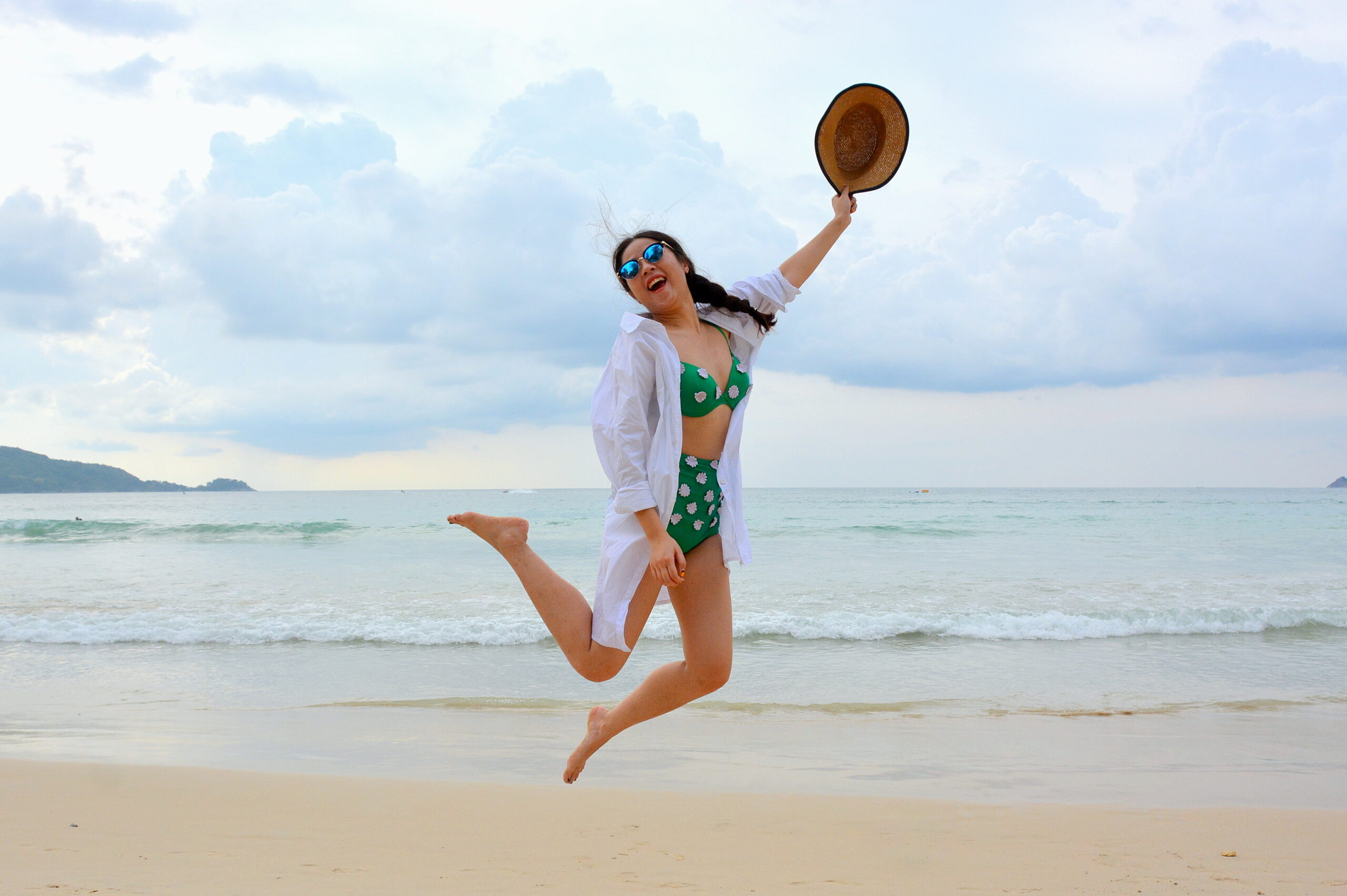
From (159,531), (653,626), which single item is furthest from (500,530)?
(159,531)

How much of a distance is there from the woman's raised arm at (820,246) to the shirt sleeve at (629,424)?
0.92 m

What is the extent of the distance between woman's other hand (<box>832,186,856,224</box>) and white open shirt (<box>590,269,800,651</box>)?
1.08m

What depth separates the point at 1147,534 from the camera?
2527 cm

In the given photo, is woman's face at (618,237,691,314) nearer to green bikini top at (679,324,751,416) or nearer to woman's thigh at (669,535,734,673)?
green bikini top at (679,324,751,416)

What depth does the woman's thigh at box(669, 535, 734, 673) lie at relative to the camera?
2.94 meters

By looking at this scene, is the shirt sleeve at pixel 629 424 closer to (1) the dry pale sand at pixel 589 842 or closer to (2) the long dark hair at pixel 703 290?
(2) the long dark hair at pixel 703 290

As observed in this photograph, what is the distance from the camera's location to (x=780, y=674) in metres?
8.22

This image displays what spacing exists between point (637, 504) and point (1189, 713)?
20.2 ft

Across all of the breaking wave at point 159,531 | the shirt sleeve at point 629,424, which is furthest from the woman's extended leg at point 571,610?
the breaking wave at point 159,531

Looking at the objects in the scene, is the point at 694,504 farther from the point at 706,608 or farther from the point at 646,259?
the point at 646,259

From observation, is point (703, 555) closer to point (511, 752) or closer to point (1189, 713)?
point (511, 752)

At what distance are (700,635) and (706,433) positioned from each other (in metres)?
0.70

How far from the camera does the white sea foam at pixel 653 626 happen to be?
10.2 metres

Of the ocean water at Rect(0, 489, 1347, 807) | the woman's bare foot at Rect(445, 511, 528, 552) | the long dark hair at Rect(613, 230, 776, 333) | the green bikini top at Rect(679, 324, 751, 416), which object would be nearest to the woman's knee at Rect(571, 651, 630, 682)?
the woman's bare foot at Rect(445, 511, 528, 552)
